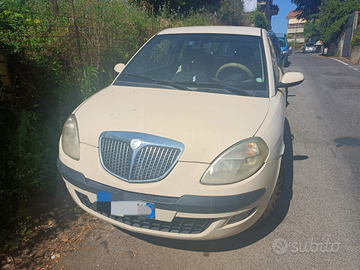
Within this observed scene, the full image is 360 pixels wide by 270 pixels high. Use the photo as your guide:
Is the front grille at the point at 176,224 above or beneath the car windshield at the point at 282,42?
beneath

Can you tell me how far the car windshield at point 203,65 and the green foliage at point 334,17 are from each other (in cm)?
2936

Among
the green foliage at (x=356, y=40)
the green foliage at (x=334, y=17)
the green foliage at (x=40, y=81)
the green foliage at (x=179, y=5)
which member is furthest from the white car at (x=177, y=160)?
the green foliage at (x=334, y=17)

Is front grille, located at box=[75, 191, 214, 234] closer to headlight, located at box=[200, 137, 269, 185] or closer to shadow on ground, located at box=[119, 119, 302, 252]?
headlight, located at box=[200, 137, 269, 185]

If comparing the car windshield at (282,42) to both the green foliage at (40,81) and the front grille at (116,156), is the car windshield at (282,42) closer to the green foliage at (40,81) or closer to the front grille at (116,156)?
the green foliage at (40,81)

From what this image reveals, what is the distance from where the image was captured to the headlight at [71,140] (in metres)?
2.49

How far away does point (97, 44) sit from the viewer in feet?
17.6

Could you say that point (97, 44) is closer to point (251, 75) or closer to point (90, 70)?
point (90, 70)

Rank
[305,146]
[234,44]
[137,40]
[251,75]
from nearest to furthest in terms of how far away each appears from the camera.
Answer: [251,75], [234,44], [305,146], [137,40]

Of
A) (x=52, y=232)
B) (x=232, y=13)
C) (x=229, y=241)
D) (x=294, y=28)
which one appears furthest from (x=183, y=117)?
(x=294, y=28)

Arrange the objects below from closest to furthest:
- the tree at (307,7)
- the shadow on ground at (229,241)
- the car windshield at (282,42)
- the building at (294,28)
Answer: the shadow on ground at (229,241) < the car windshield at (282,42) < the tree at (307,7) < the building at (294,28)

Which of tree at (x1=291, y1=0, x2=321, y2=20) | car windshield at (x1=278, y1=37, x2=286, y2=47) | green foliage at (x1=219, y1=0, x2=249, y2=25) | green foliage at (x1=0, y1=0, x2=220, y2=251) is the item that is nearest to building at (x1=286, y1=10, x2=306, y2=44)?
tree at (x1=291, y1=0, x2=321, y2=20)

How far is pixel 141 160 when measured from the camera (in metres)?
2.20

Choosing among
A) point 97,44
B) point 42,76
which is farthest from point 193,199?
point 97,44

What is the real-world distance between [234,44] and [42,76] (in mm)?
2544
